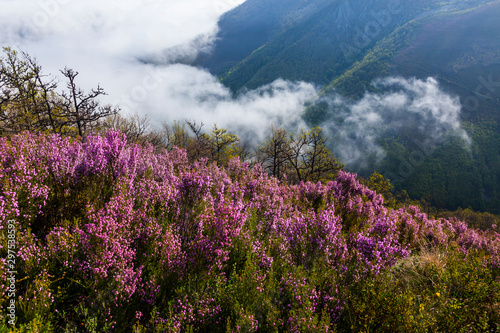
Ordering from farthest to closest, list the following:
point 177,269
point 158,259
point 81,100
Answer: point 81,100, point 158,259, point 177,269

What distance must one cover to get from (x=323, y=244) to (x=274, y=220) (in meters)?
1.45

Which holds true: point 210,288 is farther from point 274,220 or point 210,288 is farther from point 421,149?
point 421,149

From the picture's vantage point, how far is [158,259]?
3486mm

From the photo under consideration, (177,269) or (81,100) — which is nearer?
(177,269)

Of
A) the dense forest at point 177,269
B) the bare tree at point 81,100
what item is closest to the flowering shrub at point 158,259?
the dense forest at point 177,269

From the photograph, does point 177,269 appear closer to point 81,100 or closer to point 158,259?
point 158,259

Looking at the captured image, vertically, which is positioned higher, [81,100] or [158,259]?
[81,100]

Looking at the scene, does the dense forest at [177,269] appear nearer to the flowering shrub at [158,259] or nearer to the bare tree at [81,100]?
the flowering shrub at [158,259]

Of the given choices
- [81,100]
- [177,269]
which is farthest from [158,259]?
[81,100]

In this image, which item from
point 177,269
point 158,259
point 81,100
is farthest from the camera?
point 81,100

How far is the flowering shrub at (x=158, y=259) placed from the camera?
8.61 ft

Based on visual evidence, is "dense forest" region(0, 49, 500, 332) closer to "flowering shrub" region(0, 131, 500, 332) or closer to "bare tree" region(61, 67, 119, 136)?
"flowering shrub" region(0, 131, 500, 332)

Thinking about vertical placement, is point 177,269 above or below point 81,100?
below

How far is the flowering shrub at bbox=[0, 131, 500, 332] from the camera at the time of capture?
8.61 ft
